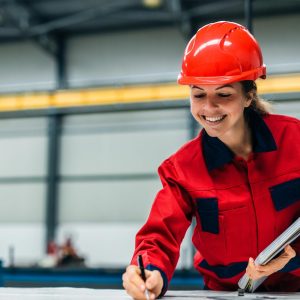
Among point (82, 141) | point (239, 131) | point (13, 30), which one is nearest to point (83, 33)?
point (13, 30)

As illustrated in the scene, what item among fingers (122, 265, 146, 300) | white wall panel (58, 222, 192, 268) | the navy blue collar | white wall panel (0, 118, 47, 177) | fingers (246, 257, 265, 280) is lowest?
white wall panel (58, 222, 192, 268)

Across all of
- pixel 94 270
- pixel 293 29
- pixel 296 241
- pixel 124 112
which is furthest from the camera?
pixel 124 112

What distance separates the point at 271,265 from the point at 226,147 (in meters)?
0.37

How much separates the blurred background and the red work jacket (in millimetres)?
6228

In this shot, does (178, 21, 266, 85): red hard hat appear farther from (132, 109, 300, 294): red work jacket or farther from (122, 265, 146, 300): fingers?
(122, 265, 146, 300): fingers

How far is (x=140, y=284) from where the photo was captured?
1.41 metres

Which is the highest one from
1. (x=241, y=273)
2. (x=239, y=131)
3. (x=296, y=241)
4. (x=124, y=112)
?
(x=124, y=112)

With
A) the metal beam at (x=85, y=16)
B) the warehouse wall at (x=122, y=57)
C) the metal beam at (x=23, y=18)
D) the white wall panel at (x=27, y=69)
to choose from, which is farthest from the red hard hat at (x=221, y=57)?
the white wall panel at (x=27, y=69)

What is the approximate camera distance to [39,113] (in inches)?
348

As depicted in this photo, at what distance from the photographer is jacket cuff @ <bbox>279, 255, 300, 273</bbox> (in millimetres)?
1627

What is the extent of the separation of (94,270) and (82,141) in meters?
3.95

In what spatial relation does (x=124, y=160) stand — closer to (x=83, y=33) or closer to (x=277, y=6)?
(x=83, y=33)

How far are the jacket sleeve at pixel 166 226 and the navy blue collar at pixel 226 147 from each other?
0.12 metres

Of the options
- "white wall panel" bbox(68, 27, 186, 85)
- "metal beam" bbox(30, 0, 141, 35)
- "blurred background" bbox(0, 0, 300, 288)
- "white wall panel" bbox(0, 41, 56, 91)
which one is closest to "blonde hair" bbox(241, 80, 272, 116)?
"blurred background" bbox(0, 0, 300, 288)
